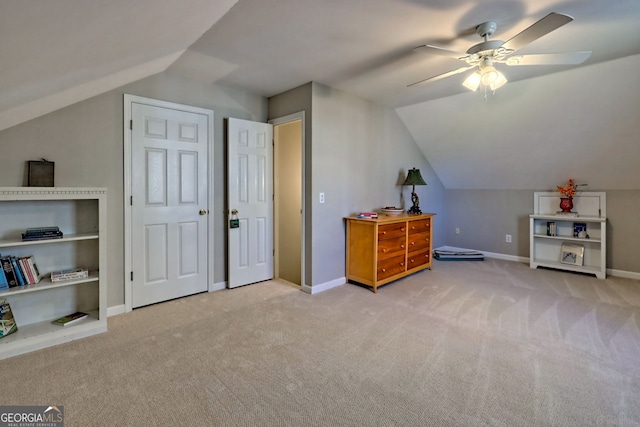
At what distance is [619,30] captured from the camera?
2355mm

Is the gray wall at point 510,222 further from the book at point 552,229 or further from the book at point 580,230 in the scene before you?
the book at point 552,229

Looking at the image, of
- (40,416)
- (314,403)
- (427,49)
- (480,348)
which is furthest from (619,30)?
(40,416)

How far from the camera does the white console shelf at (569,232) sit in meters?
4.16

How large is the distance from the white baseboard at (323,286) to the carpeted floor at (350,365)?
0.68ft

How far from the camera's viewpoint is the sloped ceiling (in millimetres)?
1394

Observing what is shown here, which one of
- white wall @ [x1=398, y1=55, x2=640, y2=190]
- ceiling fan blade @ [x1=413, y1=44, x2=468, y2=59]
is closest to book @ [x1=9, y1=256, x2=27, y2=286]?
ceiling fan blade @ [x1=413, y1=44, x2=468, y2=59]

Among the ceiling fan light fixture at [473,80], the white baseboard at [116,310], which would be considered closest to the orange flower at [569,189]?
the ceiling fan light fixture at [473,80]

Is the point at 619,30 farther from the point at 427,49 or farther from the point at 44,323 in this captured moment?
the point at 44,323

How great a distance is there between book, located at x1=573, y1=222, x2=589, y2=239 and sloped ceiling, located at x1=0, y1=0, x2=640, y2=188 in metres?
0.67

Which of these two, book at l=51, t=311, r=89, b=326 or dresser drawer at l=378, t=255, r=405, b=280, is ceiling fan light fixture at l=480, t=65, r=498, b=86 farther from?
book at l=51, t=311, r=89, b=326

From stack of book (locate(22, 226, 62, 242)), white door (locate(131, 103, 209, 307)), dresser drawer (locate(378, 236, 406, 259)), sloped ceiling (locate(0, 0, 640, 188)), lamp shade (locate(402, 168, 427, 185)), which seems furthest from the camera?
lamp shade (locate(402, 168, 427, 185))

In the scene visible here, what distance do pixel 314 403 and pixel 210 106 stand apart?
3.10 metres

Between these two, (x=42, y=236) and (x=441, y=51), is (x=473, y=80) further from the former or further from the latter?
(x=42, y=236)

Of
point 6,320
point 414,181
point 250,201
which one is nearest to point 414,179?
point 414,181
